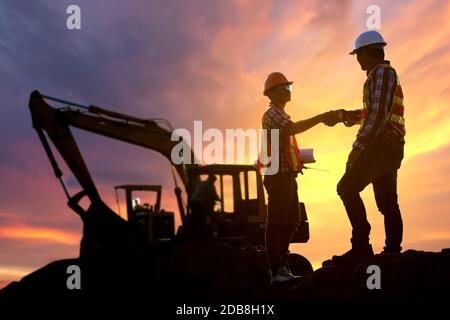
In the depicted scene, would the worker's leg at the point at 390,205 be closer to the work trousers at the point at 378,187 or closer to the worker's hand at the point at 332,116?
the work trousers at the point at 378,187

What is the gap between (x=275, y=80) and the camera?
709 cm

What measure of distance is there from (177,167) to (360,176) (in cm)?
1257

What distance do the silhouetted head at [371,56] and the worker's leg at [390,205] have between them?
1239mm

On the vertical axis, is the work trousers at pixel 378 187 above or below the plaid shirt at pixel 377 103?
below

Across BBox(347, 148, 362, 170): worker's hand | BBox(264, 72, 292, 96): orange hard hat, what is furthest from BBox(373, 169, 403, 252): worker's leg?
BBox(264, 72, 292, 96): orange hard hat

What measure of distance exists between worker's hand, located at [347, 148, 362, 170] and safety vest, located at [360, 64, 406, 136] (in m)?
0.28

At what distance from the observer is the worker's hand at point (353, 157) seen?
6.24m

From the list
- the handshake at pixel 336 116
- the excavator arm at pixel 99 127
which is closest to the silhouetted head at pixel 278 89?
the handshake at pixel 336 116

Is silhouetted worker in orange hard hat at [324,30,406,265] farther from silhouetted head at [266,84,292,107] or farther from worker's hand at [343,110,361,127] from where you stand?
silhouetted head at [266,84,292,107]

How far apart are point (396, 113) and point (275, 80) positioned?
1.59 metres

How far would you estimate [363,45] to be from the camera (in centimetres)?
641

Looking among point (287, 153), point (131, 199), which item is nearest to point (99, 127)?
point (131, 199)

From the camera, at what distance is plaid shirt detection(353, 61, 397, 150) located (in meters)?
6.11
